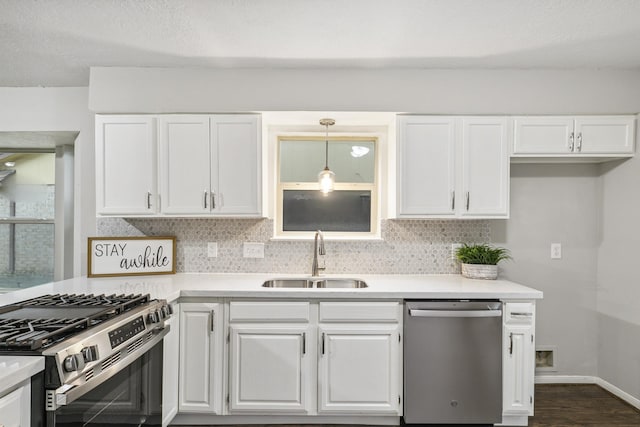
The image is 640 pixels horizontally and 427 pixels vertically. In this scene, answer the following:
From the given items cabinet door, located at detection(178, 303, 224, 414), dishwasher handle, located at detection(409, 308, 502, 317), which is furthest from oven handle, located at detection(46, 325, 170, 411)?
dishwasher handle, located at detection(409, 308, 502, 317)

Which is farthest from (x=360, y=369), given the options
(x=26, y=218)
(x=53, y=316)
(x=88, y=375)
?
(x=26, y=218)

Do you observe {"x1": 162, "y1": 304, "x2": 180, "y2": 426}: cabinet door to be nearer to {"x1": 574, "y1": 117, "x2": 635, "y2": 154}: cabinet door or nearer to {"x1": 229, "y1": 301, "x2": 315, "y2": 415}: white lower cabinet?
{"x1": 229, "y1": 301, "x2": 315, "y2": 415}: white lower cabinet

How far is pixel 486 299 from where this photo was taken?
2463 millimetres

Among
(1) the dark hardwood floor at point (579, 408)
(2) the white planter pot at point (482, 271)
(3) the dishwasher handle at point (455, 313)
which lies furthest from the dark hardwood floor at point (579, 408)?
(2) the white planter pot at point (482, 271)

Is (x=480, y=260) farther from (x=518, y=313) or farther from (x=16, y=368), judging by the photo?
(x=16, y=368)

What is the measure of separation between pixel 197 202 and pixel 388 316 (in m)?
1.49

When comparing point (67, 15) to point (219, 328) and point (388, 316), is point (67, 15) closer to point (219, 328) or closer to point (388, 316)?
point (219, 328)

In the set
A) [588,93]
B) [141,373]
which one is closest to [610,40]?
[588,93]

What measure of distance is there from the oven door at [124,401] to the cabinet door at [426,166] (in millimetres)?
1799

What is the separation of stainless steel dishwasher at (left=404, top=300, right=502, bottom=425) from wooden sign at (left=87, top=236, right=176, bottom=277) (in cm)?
185

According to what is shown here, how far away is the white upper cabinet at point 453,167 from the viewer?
277 centimetres

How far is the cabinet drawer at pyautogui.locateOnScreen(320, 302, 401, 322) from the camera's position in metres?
2.47

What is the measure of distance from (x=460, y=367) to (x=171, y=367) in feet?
5.65

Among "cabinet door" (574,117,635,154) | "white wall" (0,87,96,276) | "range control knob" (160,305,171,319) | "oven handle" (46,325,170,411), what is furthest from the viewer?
"white wall" (0,87,96,276)
